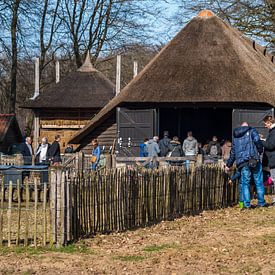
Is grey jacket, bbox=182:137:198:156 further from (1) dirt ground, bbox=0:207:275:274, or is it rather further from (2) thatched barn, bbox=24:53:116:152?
(2) thatched barn, bbox=24:53:116:152

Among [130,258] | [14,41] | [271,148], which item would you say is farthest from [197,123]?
[130,258]

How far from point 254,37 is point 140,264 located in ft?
88.7

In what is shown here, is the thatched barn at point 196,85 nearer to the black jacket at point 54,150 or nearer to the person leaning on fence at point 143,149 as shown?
the person leaning on fence at point 143,149

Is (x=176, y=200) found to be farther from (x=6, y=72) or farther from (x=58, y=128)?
(x=6, y=72)

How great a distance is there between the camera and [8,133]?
35219 millimetres

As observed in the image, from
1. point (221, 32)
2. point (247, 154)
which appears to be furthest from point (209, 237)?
point (221, 32)

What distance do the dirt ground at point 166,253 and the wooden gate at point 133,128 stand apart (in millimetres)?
13071

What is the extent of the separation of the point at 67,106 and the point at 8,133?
3484mm

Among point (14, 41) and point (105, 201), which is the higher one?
point (14, 41)

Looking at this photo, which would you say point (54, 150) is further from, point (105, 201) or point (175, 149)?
point (105, 201)

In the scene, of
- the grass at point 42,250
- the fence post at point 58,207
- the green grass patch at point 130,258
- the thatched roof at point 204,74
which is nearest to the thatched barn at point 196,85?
the thatched roof at point 204,74

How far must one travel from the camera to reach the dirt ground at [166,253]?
30.4 feet

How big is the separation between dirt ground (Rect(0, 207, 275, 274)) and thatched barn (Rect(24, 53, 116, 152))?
24469 mm

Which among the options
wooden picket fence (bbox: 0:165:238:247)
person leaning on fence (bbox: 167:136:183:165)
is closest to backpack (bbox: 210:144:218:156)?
person leaning on fence (bbox: 167:136:183:165)
